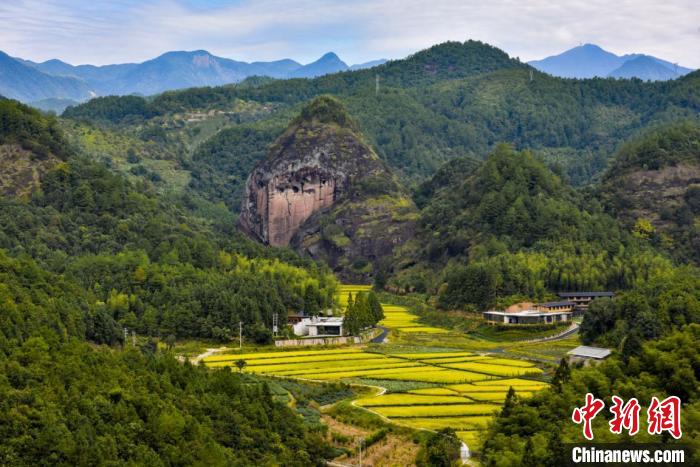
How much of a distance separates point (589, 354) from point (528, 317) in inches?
1218


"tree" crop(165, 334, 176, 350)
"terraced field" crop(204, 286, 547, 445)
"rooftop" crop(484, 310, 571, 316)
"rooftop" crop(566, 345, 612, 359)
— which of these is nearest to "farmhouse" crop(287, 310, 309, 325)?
"terraced field" crop(204, 286, 547, 445)

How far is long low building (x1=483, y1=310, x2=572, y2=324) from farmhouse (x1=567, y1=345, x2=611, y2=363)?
27.4 m

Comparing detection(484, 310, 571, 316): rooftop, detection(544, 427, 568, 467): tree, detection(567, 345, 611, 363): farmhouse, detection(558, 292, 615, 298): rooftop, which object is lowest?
detection(484, 310, 571, 316): rooftop

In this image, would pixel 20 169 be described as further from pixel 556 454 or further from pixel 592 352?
pixel 556 454

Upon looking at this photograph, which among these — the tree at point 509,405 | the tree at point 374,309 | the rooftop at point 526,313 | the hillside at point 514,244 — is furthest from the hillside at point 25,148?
the tree at point 509,405

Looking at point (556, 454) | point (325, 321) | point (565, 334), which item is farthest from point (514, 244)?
point (556, 454)

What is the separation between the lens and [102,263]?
356 ft

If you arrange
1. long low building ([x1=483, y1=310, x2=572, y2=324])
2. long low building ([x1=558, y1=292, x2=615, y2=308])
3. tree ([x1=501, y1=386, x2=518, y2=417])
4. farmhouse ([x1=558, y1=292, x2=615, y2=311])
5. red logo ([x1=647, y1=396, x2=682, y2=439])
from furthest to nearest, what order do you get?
long low building ([x1=558, y1=292, x2=615, y2=308]) < farmhouse ([x1=558, y1=292, x2=615, y2=311]) < long low building ([x1=483, y1=310, x2=572, y2=324]) < tree ([x1=501, y1=386, x2=518, y2=417]) < red logo ([x1=647, y1=396, x2=682, y2=439])

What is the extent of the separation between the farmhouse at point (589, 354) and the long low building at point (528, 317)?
27.4 m

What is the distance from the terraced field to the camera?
66.4 meters

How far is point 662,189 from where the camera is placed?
153 m

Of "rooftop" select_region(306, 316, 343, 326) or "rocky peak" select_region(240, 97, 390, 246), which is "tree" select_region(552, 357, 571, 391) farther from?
"rocky peak" select_region(240, 97, 390, 246)

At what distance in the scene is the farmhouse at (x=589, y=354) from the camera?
7731cm

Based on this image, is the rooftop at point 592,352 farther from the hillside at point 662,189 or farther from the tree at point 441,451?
the hillside at point 662,189
